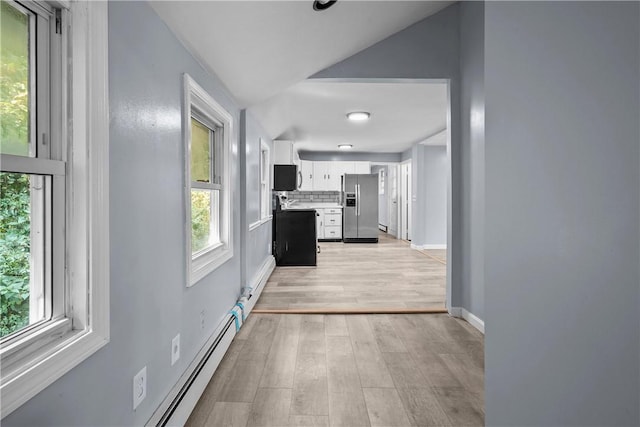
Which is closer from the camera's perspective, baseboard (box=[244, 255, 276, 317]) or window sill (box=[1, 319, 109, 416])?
window sill (box=[1, 319, 109, 416])

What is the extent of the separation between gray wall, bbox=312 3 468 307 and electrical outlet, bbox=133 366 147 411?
2558 mm

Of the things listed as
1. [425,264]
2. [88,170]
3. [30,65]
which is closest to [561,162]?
[88,170]

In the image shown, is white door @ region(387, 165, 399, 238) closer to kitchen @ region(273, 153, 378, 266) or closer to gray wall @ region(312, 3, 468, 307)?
kitchen @ region(273, 153, 378, 266)

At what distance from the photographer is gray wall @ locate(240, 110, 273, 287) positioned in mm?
3596

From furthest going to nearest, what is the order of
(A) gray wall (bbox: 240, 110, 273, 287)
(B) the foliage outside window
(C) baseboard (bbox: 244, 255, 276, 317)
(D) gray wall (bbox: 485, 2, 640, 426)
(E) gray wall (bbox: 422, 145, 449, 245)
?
(E) gray wall (bbox: 422, 145, 449, 245), (A) gray wall (bbox: 240, 110, 273, 287), (C) baseboard (bbox: 244, 255, 276, 317), (B) the foliage outside window, (D) gray wall (bbox: 485, 2, 640, 426)

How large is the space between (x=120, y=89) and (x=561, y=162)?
4.27 ft

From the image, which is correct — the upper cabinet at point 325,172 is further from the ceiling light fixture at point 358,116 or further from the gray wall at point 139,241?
the gray wall at point 139,241

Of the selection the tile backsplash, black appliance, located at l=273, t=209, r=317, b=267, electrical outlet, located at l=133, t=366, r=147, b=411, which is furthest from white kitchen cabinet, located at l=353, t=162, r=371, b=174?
electrical outlet, located at l=133, t=366, r=147, b=411

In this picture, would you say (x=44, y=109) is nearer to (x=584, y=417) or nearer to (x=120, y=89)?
(x=120, y=89)

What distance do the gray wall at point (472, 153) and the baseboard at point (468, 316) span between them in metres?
0.04

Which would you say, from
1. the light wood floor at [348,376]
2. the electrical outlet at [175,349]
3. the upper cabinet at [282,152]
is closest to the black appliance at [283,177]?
the upper cabinet at [282,152]

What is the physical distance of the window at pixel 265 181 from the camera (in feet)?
16.4

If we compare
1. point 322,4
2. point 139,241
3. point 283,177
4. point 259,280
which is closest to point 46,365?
point 139,241

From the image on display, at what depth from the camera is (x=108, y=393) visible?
1.21 metres
